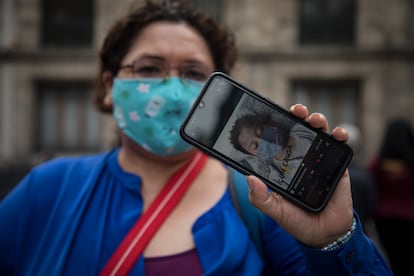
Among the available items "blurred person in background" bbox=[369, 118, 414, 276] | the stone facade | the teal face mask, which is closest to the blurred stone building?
the stone facade

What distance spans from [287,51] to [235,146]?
11.3 metres

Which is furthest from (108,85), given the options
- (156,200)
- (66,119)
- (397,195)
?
(66,119)

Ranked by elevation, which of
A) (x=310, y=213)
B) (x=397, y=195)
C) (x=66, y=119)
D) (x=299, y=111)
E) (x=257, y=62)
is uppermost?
(x=299, y=111)

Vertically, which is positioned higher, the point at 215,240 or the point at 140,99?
the point at 140,99

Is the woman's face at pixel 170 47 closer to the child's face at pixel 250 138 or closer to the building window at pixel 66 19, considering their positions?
the child's face at pixel 250 138

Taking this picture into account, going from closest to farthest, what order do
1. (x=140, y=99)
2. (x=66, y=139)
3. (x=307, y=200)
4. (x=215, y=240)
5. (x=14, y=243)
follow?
1. (x=307, y=200)
2. (x=215, y=240)
3. (x=14, y=243)
4. (x=140, y=99)
5. (x=66, y=139)

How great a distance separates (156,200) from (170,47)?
54 cm

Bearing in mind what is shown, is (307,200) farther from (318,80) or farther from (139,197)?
(318,80)

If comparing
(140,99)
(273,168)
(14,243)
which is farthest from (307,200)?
(14,243)

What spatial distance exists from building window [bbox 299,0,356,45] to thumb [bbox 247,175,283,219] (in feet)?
38.5

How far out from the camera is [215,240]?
1.48 meters

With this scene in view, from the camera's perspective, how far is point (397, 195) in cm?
424

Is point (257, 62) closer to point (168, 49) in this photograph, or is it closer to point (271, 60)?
point (271, 60)

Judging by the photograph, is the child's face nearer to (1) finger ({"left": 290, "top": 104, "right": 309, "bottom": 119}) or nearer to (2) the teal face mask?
(1) finger ({"left": 290, "top": 104, "right": 309, "bottom": 119})
